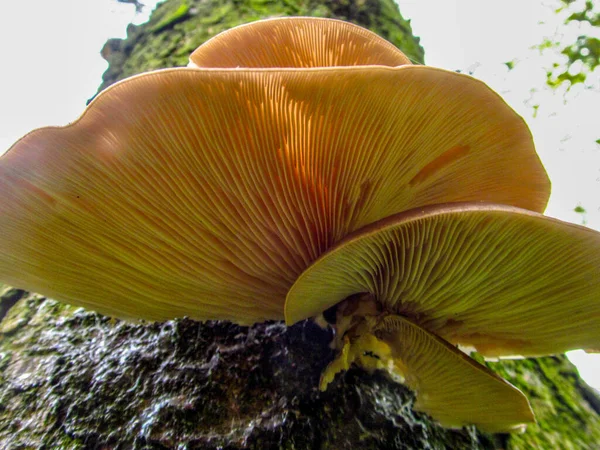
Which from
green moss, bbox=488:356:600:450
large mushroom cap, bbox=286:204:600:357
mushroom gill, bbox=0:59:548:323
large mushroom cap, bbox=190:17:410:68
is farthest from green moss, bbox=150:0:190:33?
green moss, bbox=488:356:600:450

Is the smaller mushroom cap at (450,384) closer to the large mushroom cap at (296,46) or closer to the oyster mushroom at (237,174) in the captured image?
the oyster mushroom at (237,174)

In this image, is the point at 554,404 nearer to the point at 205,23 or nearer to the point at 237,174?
the point at 237,174

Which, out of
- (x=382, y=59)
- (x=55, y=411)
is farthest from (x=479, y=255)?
(x=55, y=411)

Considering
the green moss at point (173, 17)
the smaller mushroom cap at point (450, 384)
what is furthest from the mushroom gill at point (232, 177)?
the green moss at point (173, 17)

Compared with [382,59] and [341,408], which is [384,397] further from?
[382,59]

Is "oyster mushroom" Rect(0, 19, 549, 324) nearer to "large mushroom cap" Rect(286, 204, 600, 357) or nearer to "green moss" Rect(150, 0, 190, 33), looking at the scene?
"large mushroom cap" Rect(286, 204, 600, 357)

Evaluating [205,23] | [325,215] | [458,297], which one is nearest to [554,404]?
[458,297]
